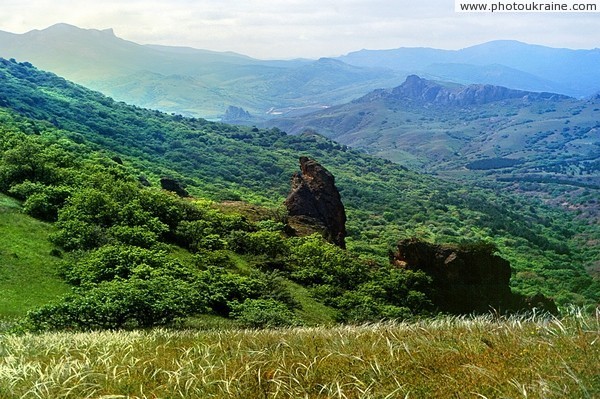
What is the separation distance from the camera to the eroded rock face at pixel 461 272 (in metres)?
38.6

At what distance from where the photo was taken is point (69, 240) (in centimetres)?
2806

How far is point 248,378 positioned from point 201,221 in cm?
3257

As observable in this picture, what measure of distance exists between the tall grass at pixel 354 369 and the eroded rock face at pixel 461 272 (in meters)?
32.6

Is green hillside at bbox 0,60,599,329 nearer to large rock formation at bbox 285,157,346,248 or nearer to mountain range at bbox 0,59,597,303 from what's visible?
mountain range at bbox 0,59,597,303

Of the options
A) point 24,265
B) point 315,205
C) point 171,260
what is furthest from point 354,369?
point 315,205

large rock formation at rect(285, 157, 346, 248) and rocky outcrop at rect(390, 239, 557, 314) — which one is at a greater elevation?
large rock formation at rect(285, 157, 346, 248)

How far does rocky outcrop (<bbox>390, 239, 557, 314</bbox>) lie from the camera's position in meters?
38.5

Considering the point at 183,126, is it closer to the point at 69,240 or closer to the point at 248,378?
the point at 69,240

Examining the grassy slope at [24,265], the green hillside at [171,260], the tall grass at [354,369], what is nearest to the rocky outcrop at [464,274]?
the green hillside at [171,260]

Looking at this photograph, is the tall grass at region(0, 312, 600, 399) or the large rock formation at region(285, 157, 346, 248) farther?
the large rock formation at region(285, 157, 346, 248)

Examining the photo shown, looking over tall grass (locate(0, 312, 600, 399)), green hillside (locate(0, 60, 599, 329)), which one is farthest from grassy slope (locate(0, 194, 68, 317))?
tall grass (locate(0, 312, 600, 399))

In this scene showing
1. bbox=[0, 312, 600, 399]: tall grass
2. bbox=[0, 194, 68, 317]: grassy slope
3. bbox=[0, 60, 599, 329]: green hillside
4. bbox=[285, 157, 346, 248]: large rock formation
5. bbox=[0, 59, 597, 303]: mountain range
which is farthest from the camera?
bbox=[285, 157, 346, 248]: large rock formation

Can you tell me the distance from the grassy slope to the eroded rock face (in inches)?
982

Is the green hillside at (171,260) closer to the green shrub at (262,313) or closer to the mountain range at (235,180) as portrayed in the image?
the green shrub at (262,313)
